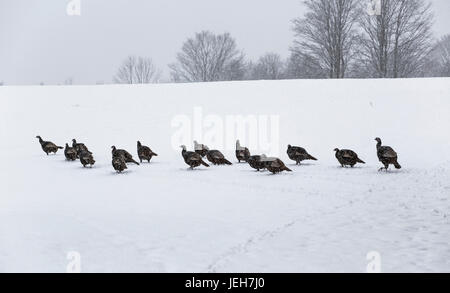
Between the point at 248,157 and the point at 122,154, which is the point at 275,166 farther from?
the point at 122,154

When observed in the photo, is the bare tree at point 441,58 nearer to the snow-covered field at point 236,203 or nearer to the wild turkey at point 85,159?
the snow-covered field at point 236,203

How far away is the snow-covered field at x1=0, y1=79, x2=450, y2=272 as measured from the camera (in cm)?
599

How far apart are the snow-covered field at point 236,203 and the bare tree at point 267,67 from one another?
51715 mm

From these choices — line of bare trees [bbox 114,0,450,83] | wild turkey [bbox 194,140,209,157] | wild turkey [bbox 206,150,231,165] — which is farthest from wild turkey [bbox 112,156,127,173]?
line of bare trees [bbox 114,0,450,83]

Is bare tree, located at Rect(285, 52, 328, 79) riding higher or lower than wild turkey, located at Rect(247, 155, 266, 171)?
higher

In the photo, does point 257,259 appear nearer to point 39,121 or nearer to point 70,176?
point 70,176

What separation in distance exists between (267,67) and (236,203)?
229 ft

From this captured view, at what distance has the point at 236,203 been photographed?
30.0ft

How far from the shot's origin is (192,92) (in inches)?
1125

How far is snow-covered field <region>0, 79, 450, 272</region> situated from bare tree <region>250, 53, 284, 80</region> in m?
51.7

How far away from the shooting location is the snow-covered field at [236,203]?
599 centimetres

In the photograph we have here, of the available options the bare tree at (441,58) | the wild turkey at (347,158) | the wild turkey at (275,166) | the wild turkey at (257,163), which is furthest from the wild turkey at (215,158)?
the bare tree at (441,58)

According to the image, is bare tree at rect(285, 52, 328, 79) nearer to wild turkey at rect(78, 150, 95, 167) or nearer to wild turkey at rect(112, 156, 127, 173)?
wild turkey at rect(78, 150, 95, 167)
